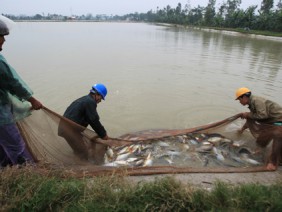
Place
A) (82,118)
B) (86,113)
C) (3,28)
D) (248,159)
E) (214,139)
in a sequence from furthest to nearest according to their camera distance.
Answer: (214,139)
(248,159)
(82,118)
(86,113)
(3,28)

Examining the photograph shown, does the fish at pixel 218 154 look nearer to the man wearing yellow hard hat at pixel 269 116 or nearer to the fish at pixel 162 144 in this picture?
the man wearing yellow hard hat at pixel 269 116

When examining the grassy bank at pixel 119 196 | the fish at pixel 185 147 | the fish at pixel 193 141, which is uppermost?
the grassy bank at pixel 119 196

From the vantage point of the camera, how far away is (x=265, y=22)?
53.2 metres

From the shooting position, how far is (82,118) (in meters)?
4.82

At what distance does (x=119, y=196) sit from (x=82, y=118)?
1.95 m

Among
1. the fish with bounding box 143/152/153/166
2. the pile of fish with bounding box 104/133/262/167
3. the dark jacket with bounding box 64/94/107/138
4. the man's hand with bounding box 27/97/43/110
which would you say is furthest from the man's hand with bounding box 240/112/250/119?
the man's hand with bounding box 27/97/43/110

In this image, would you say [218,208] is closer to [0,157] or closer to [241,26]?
[0,157]

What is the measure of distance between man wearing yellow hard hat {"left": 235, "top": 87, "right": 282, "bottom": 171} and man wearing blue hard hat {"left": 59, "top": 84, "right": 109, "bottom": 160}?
287cm

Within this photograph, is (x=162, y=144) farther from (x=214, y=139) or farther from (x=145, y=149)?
(x=214, y=139)

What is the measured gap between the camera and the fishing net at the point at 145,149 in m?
4.23

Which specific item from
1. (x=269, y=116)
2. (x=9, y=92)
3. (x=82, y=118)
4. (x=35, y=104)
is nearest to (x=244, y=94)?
(x=269, y=116)

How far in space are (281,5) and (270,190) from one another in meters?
91.4

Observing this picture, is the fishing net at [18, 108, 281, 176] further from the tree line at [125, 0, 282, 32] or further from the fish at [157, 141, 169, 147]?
the tree line at [125, 0, 282, 32]

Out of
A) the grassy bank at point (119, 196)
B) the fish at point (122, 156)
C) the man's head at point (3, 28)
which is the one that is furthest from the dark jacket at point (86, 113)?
the man's head at point (3, 28)
